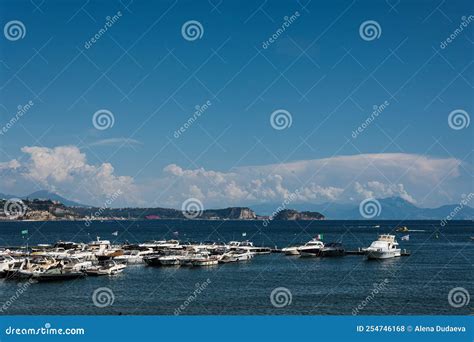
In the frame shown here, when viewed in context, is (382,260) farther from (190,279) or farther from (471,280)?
(190,279)

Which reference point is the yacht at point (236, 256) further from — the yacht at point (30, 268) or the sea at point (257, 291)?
the yacht at point (30, 268)

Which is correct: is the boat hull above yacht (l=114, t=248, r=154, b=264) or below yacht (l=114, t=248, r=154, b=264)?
above

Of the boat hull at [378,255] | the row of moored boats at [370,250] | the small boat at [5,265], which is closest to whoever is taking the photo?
the small boat at [5,265]

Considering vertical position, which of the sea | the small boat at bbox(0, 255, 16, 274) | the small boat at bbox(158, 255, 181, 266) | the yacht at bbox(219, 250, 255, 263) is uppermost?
the yacht at bbox(219, 250, 255, 263)

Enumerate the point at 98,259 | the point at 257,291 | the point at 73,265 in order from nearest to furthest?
the point at 257,291
the point at 73,265
the point at 98,259

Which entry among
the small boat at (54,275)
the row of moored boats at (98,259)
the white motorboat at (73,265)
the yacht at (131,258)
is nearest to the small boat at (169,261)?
the row of moored boats at (98,259)

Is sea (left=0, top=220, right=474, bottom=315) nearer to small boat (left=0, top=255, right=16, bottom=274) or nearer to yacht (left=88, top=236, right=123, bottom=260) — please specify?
small boat (left=0, top=255, right=16, bottom=274)

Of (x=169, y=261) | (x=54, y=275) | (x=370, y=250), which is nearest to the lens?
(x=54, y=275)

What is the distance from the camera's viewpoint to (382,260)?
216ft

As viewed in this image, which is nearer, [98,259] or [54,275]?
[54,275]

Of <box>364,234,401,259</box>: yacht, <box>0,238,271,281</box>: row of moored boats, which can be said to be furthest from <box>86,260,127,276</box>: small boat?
<box>364,234,401,259</box>: yacht

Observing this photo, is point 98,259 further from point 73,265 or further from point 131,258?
point 73,265

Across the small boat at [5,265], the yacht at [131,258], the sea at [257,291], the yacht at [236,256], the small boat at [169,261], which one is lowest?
the sea at [257,291]

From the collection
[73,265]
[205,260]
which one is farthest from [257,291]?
[205,260]
